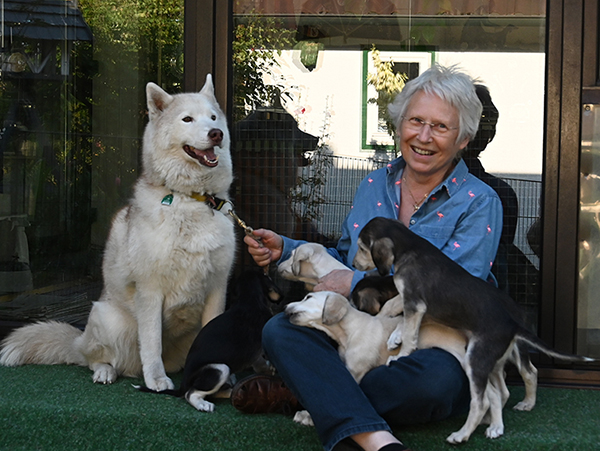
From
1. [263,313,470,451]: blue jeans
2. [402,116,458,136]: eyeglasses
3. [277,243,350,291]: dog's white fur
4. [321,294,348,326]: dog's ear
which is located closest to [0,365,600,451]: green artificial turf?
→ [263,313,470,451]: blue jeans

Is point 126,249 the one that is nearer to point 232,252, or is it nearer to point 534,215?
point 232,252

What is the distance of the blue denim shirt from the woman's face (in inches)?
4.2

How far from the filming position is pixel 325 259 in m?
3.37

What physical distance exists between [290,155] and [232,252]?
860 mm

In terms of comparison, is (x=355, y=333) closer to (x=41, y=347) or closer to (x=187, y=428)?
(x=187, y=428)

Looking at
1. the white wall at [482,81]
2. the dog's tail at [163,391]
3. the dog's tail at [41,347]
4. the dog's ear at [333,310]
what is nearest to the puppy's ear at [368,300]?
the dog's ear at [333,310]

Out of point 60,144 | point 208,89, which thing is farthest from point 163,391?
point 60,144

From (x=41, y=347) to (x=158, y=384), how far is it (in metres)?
0.95

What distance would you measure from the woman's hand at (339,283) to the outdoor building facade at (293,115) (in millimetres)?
798

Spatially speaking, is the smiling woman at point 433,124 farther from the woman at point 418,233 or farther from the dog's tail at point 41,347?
the dog's tail at point 41,347

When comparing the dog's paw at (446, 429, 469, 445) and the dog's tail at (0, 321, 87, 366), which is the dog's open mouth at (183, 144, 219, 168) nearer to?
the dog's tail at (0, 321, 87, 366)

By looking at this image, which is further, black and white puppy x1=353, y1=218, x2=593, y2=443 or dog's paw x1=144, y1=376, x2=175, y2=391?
dog's paw x1=144, y1=376, x2=175, y2=391

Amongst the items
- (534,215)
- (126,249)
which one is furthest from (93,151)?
(534,215)

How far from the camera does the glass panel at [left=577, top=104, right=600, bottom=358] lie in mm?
3453
